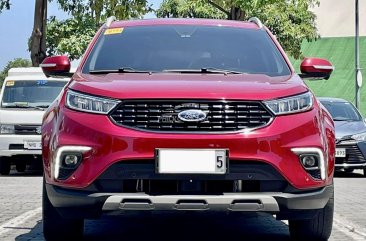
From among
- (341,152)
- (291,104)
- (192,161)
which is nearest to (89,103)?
(192,161)

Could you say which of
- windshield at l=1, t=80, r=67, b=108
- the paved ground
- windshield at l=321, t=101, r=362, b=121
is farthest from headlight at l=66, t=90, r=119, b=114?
windshield at l=321, t=101, r=362, b=121

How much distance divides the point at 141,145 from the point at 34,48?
20.4 metres

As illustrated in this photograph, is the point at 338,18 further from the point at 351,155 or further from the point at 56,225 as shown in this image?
the point at 56,225

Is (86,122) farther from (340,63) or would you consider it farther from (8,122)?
(340,63)

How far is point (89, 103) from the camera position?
634 cm

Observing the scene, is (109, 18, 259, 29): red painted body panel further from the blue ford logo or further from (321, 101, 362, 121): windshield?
(321, 101, 362, 121): windshield

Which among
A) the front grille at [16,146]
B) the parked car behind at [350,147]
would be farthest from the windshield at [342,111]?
the front grille at [16,146]

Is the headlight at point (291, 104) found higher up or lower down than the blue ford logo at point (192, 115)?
higher up

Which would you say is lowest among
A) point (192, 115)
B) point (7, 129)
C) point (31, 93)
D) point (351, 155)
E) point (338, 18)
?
point (338, 18)

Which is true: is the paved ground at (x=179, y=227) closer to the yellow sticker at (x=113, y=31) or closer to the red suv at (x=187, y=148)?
the red suv at (x=187, y=148)

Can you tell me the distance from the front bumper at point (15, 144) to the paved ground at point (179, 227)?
249 inches

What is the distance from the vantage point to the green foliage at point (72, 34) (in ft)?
126

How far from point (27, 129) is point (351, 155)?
5747mm

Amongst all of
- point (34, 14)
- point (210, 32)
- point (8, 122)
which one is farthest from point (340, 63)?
point (210, 32)
